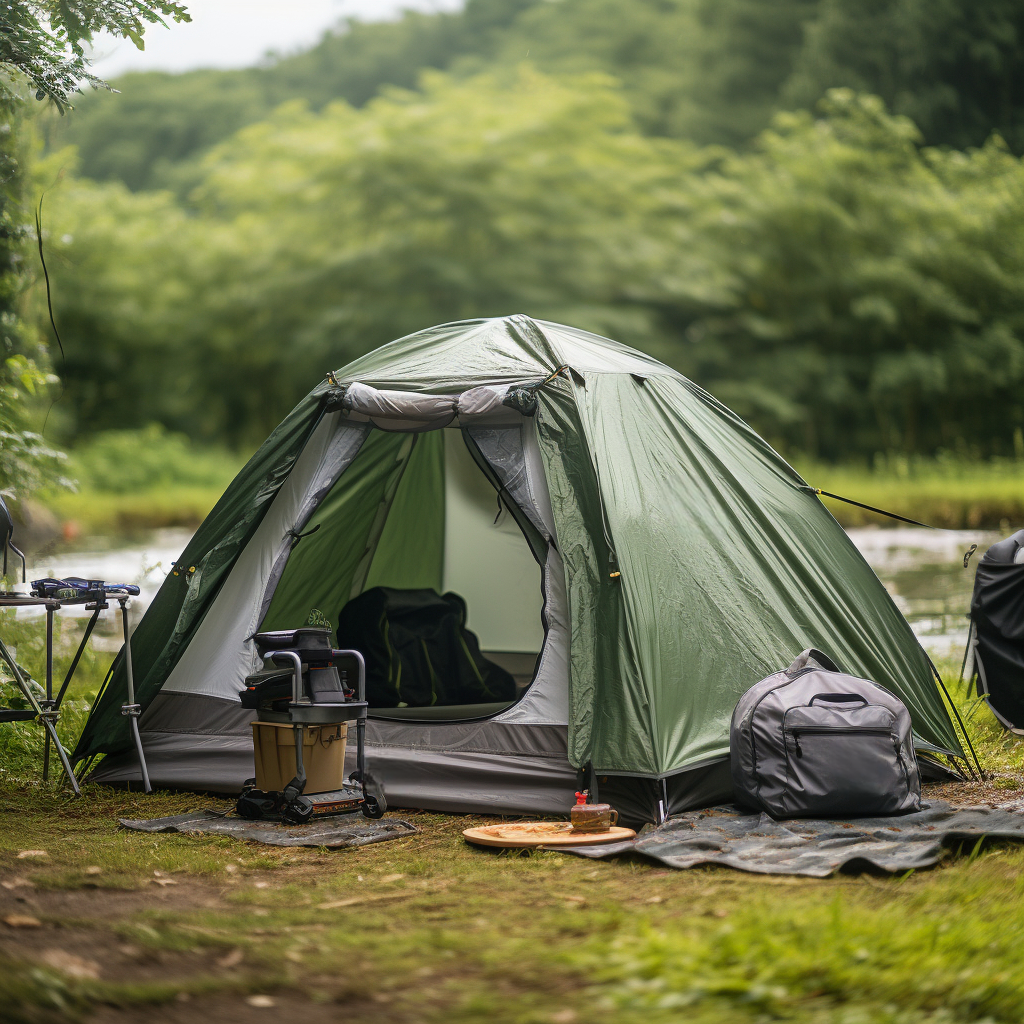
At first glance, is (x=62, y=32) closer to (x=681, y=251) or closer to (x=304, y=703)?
(x=304, y=703)

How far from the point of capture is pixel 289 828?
168 inches

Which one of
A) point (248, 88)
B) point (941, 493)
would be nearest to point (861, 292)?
point (941, 493)

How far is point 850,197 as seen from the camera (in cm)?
2103

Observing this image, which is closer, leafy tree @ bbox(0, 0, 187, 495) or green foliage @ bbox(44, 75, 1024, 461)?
leafy tree @ bbox(0, 0, 187, 495)

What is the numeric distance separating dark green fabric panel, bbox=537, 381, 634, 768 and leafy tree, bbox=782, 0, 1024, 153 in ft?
68.7

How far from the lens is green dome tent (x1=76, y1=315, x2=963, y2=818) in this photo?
14.0 ft

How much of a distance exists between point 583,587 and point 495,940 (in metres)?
1.75

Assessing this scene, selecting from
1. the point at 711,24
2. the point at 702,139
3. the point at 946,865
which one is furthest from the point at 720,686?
the point at 711,24

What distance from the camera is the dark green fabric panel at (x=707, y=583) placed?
420cm

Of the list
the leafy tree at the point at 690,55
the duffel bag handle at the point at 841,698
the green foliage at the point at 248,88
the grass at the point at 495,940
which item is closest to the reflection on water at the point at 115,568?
the grass at the point at 495,940

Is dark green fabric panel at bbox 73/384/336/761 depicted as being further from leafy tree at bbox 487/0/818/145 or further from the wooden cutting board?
leafy tree at bbox 487/0/818/145

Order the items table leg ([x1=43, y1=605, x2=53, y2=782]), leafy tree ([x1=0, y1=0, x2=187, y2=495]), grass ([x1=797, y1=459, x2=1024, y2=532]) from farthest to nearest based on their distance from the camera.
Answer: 1. grass ([x1=797, y1=459, x2=1024, y2=532])
2. table leg ([x1=43, y1=605, x2=53, y2=782])
3. leafy tree ([x1=0, y1=0, x2=187, y2=495])

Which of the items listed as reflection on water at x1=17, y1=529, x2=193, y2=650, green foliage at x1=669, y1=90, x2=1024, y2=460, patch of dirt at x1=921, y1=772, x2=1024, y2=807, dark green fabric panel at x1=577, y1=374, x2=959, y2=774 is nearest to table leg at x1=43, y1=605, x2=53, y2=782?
dark green fabric panel at x1=577, y1=374, x2=959, y2=774

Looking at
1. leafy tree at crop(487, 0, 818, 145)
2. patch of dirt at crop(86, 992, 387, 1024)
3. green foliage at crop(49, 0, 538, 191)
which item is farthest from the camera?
green foliage at crop(49, 0, 538, 191)
